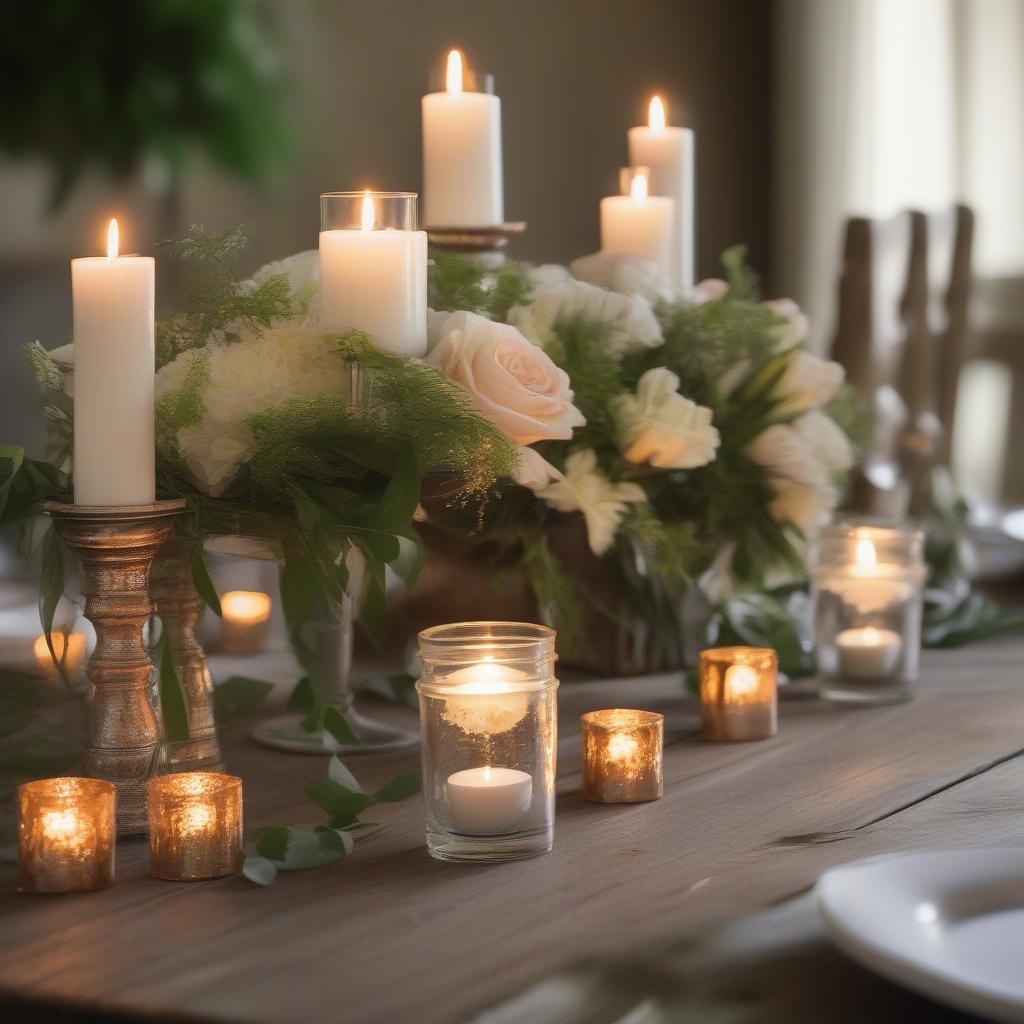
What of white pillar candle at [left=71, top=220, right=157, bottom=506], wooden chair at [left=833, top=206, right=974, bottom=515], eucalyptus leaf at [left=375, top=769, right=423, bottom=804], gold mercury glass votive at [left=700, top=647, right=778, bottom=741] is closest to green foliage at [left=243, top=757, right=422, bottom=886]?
eucalyptus leaf at [left=375, top=769, right=423, bottom=804]

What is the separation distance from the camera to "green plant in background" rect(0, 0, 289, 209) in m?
1.46

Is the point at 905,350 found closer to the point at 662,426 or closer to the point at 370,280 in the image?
the point at 662,426

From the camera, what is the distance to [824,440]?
1.41 metres

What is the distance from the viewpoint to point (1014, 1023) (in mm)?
630

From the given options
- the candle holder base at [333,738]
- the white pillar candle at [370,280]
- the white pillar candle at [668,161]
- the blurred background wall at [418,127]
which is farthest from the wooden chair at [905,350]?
the white pillar candle at [370,280]

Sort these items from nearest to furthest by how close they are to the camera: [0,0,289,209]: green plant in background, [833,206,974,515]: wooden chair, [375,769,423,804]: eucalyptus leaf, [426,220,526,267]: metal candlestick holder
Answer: [375,769,423,804]: eucalyptus leaf
[426,220,526,267]: metal candlestick holder
[0,0,289,209]: green plant in background
[833,206,974,515]: wooden chair

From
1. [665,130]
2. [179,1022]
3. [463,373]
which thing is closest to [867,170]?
[665,130]

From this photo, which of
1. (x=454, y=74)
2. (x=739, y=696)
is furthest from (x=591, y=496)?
(x=454, y=74)

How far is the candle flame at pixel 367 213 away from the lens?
3.50 feet

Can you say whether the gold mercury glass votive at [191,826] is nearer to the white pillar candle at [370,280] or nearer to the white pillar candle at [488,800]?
the white pillar candle at [488,800]

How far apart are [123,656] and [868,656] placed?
0.68 metres

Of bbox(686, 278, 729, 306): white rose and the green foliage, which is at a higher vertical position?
bbox(686, 278, 729, 306): white rose

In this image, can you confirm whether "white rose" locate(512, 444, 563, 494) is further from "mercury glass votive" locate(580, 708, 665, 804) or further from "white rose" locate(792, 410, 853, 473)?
"white rose" locate(792, 410, 853, 473)

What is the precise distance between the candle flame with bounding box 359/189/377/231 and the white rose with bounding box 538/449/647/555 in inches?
10.2
